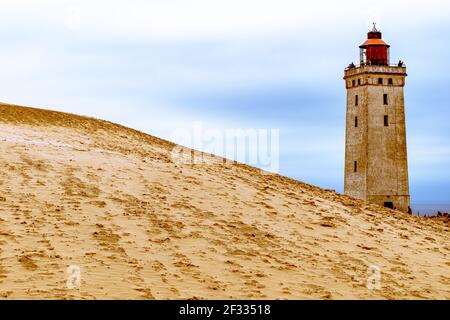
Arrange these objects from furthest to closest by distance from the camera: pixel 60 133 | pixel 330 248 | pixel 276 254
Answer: pixel 60 133 < pixel 330 248 < pixel 276 254

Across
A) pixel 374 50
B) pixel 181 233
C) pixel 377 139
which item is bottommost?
pixel 181 233

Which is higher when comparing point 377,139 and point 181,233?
point 377,139

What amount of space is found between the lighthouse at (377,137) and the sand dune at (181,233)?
2979cm

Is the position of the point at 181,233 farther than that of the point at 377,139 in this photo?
No

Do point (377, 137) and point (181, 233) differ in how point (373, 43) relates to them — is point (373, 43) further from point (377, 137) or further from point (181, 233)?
point (181, 233)

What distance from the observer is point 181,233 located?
15.7m

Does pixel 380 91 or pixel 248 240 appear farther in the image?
pixel 380 91

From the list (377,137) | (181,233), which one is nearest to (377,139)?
(377,137)

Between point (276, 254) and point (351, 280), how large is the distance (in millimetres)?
1830

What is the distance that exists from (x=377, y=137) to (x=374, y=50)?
7.43 metres

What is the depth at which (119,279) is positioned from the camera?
493 inches

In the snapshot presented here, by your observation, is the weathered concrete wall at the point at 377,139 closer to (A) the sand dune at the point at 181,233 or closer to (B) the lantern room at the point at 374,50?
(B) the lantern room at the point at 374,50

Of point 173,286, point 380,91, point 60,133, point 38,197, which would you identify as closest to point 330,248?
point 173,286
